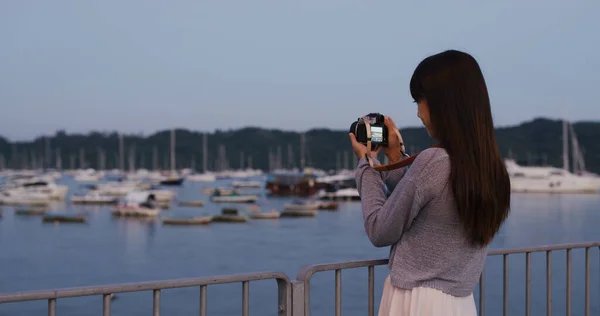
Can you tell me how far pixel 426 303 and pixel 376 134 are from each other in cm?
62

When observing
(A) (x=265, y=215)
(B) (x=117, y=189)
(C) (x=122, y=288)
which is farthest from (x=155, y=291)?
(B) (x=117, y=189)

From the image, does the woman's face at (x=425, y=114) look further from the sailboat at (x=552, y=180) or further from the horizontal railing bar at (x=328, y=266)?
the sailboat at (x=552, y=180)

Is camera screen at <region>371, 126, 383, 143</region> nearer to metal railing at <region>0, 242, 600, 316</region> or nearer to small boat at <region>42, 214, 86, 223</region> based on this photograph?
metal railing at <region>0, 242, 600, 316</region>

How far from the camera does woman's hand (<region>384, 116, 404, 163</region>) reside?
8.74 ft

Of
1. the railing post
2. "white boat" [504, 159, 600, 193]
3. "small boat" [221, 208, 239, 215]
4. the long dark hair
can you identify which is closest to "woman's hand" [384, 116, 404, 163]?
the long dark hair

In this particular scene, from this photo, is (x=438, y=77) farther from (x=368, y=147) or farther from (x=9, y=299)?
(x=9, y=299)

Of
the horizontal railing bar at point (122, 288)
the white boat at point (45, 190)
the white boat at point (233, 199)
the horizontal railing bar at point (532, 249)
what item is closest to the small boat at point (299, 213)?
the white boat at point (233, 199)

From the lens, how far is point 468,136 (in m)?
2.31

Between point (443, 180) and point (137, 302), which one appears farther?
point (137, 302)

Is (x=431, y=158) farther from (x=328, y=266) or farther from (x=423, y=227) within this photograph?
(x=328, y=266)

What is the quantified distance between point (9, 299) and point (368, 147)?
1292 millimetres

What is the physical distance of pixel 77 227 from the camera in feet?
182

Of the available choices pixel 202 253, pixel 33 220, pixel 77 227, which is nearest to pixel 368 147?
pixel 202 253

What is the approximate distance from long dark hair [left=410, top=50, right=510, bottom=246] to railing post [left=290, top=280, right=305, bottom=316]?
82 cm
